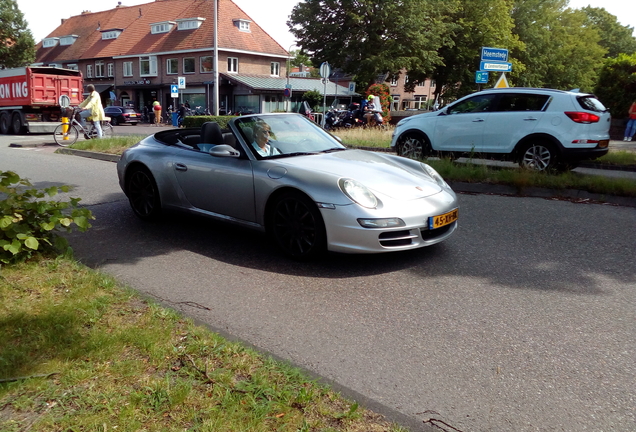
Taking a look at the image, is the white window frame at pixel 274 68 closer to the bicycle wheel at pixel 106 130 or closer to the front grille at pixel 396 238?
the bicycle wheel at pixel 106 130

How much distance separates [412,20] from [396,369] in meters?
37.7

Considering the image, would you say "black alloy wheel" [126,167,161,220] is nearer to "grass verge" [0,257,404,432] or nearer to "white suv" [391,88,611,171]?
"grass verge" [0,257,404,432]

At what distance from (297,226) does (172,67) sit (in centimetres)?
5001

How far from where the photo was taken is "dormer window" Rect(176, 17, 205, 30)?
50000 mm

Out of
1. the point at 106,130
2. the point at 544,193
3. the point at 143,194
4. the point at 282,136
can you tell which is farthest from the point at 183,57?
the point at 282,136

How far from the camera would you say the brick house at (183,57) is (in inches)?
1923

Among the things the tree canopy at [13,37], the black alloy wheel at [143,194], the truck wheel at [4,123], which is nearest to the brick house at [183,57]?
the tree canopy at [13,37]

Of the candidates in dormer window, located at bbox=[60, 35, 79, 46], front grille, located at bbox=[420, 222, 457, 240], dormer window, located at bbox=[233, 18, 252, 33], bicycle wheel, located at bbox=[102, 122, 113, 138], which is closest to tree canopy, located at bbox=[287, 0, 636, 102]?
dormer window, located at bbox=[233, 18, 252, 33]

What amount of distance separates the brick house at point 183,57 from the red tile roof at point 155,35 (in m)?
0.10

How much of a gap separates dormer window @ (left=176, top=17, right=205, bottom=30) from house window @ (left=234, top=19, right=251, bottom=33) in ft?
10.5

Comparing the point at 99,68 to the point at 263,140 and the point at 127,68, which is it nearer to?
the point at 127,68

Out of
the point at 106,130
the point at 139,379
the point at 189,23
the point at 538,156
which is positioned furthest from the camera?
the point at 189,23

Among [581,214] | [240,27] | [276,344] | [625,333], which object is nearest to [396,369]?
[276,344]

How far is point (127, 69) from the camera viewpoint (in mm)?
54188
